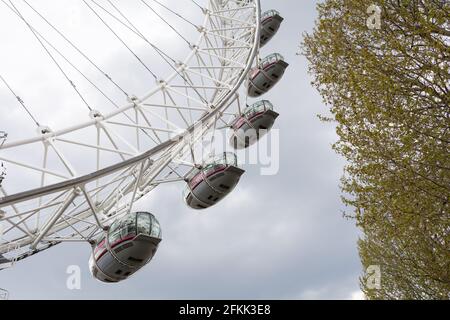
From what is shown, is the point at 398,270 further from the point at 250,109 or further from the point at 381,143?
the point at 250,109

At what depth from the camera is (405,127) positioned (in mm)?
9039

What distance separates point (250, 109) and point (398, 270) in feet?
39.7

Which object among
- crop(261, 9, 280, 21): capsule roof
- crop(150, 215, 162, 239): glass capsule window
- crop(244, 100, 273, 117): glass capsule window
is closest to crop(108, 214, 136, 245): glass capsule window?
crop(150, 215, 162, 239): glass capsule window

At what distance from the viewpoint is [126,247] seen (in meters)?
12.7

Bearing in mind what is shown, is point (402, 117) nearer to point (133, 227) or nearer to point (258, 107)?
point (133, 227)

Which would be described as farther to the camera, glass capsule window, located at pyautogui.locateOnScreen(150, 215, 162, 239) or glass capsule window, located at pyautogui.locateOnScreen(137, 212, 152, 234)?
glass capsule window, located at pyautogui.locateOnScreen(150, 215, 162, 239)

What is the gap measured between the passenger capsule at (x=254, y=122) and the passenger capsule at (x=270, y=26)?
771 centimetres

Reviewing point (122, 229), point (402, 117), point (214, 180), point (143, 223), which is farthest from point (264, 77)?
point (402, 117)

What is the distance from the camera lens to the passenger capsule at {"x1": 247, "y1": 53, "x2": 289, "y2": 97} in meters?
26.5

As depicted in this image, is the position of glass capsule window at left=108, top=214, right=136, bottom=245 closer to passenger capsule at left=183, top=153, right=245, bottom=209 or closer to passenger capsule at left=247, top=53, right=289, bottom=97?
passenger capsule at left=183, top=153, right=245, bottom=209

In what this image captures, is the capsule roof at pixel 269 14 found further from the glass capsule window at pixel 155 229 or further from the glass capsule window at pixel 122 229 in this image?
the glass capsule window at pixel 122 229

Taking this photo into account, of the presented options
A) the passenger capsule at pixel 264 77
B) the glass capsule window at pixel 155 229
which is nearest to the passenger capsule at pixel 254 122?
Answer: the passenger capsule at pixel 264 77

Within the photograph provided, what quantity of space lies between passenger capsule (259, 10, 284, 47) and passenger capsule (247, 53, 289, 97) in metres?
4.14
